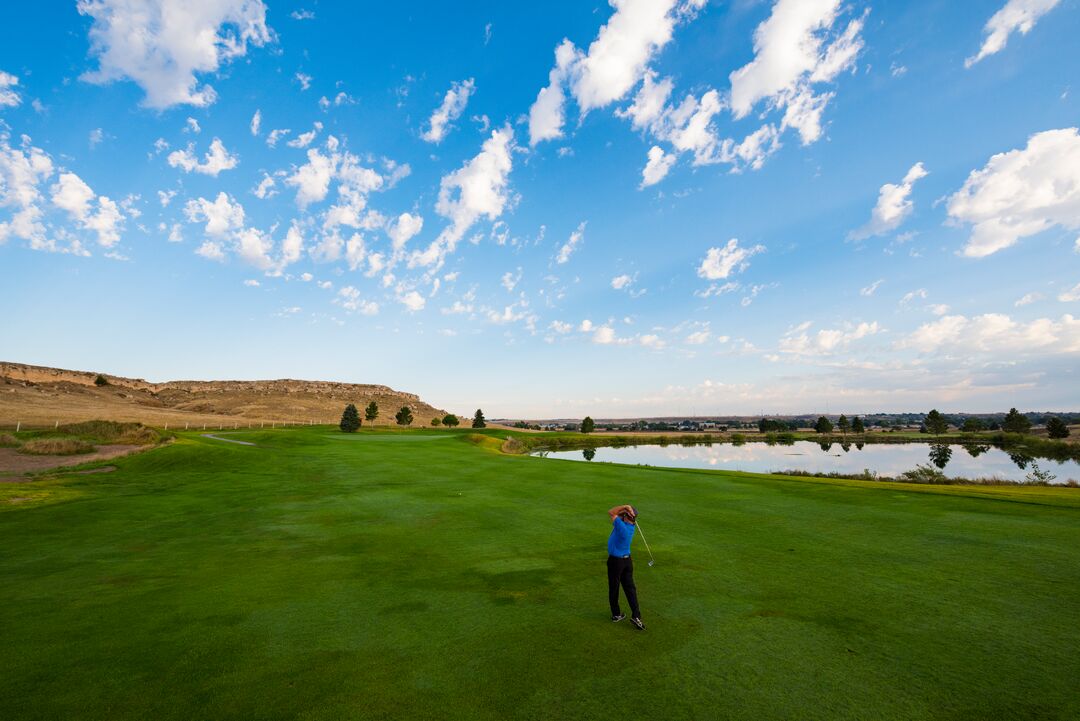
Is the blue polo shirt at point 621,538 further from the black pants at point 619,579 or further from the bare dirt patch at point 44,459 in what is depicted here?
the bare dirt patch at point 44,459

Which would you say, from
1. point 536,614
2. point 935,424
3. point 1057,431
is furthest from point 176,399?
point 935,424

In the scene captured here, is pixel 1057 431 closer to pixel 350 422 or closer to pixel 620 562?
pixel 620 562

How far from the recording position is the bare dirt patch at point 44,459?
24797 mm

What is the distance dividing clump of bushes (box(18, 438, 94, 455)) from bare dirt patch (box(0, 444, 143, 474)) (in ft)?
1.55

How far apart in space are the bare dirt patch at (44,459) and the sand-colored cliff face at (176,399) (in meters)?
39.9

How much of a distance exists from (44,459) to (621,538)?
37.0m

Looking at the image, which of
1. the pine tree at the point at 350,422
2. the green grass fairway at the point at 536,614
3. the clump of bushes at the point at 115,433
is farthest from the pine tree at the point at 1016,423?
the clump of bushes at the point at 115,433

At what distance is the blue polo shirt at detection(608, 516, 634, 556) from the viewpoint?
6906 millimetres

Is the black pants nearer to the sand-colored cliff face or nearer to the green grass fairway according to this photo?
the green grass fairway

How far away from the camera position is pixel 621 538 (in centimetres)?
694

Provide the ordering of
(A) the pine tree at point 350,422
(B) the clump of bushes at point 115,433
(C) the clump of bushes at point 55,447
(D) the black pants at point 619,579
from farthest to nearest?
(A) the pine tree at point 350,422, (B) the clump of bushes at point 115,433, (C) the clump of bushes at point 55,447, (D) the black pants at point 619,579

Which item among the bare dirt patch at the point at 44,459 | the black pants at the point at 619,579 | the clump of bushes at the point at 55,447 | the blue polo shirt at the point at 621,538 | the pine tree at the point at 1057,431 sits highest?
the pine tree at the point at 1057,431

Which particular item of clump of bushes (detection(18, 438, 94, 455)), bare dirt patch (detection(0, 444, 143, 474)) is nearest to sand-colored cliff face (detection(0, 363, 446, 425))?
clump of bushes (detection(18, 438, 94, 455))

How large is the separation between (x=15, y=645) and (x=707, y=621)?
9.37m
